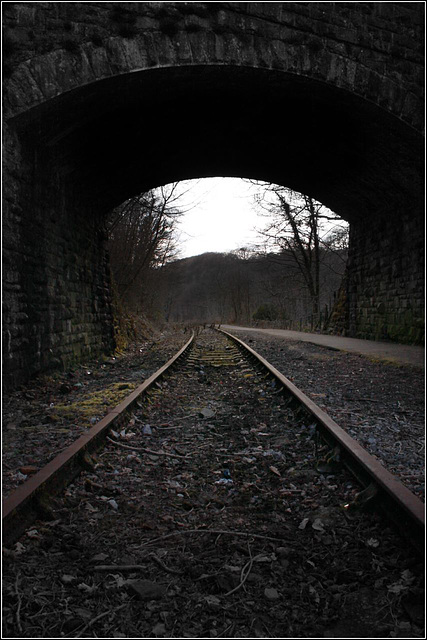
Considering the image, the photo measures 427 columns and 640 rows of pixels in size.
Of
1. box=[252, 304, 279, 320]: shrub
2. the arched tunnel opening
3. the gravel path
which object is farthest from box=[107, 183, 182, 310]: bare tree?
box=[252, 304, 279, 320]: shrub

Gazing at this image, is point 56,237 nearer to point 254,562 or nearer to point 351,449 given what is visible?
point 351,449

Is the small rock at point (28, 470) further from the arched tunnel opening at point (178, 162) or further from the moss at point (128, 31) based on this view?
the moss at point (128, 31)

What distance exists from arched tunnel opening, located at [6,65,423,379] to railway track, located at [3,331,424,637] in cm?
299

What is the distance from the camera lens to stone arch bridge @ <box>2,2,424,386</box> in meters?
5.62

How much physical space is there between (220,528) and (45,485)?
108 centimetres

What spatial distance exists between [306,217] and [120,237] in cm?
890

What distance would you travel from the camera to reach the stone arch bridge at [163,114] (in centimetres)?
562

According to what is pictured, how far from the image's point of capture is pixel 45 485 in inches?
108

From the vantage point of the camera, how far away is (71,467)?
3174 millimetres

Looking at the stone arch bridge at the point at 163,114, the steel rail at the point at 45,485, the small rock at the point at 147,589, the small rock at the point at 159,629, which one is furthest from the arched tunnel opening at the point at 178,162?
the small rock at the point at 159,629

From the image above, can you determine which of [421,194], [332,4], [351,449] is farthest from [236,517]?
[421,194]

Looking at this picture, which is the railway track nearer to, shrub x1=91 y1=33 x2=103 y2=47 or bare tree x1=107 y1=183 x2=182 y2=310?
shrub x1=91 y1=33 x2=103 y2=47

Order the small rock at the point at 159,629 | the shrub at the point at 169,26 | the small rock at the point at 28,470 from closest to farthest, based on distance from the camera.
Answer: the small rock at the point at 159,629, the small rock at the point at 28,470, the shrub at the point at 169,26

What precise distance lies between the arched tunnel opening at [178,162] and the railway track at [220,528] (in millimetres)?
2986
